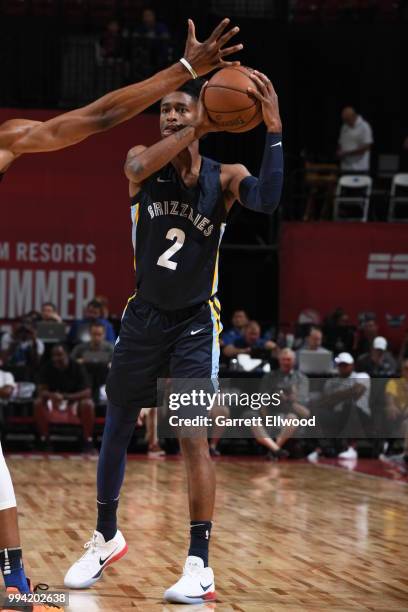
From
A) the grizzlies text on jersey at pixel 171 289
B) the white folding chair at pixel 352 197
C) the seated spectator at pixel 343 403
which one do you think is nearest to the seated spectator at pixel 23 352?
the seated spectator at pixel 343 403

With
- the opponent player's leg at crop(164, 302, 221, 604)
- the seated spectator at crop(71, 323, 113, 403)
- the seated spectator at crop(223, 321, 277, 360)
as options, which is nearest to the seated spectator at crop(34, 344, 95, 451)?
the seated spectator at crop(71, 323, 113, 403)

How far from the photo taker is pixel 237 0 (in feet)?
55.9

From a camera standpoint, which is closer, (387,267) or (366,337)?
(366,337)

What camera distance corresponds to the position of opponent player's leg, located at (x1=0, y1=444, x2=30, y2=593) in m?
3.95

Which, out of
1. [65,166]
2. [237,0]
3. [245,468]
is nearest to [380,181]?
[237,0]

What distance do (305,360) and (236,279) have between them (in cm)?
416

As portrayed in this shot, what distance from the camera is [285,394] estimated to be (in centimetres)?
1166

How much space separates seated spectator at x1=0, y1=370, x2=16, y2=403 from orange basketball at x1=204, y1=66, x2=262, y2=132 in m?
7.87

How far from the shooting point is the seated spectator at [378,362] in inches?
501

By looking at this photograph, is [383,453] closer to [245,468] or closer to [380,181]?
[245,468]

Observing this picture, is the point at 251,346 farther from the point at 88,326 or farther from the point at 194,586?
the point at 194,586

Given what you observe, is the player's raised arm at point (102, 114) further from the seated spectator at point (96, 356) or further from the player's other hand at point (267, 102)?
the seated spectator at point (96, 356)

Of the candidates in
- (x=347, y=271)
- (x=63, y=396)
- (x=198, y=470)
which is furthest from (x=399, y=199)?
(x=198, y=470)

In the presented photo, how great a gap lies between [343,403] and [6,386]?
12.1 feet
